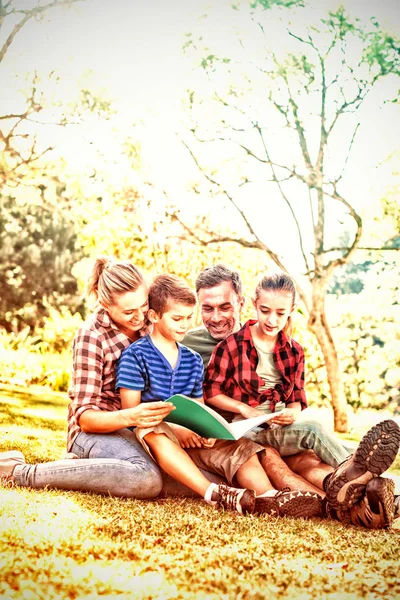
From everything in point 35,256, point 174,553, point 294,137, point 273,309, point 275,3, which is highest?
point 275,3

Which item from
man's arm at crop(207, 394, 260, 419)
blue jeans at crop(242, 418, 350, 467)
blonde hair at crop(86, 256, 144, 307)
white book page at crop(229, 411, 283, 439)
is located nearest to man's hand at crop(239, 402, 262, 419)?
man's arm at crop(207, 394, 260, 419)

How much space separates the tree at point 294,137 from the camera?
602cm

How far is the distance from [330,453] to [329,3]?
4.31 metres

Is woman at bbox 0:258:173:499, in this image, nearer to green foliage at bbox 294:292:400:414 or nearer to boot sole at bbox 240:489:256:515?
boot sole at bbox 240:489:256:515

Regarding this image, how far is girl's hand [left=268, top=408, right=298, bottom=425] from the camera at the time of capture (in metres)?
2.63

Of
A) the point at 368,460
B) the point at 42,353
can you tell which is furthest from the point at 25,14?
the point at 368,460

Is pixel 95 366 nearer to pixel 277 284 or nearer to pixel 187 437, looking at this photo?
pixel 187 437

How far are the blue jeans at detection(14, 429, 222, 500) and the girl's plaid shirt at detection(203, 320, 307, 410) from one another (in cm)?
38

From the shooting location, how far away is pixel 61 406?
5957mm

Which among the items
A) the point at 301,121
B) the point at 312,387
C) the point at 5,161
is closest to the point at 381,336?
the point at 312,387

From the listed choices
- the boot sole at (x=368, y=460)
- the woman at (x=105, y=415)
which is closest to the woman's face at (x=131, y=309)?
the woman at (x=105, y=415)

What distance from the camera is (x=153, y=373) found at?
2.58m

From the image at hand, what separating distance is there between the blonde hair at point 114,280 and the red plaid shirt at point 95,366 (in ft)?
0.29

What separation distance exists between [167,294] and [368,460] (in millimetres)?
893
